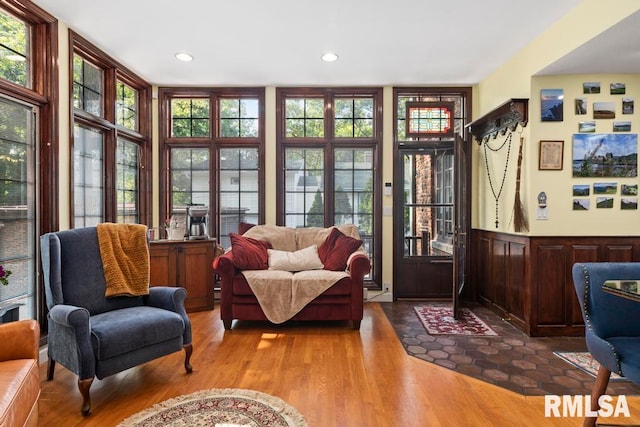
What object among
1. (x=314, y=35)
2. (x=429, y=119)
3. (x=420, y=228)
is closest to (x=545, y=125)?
(x=429, y=119)

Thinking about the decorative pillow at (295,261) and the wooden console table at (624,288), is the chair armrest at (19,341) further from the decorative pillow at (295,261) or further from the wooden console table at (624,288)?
the wooden console table at (624,288)

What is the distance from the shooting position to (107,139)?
13.2 ft

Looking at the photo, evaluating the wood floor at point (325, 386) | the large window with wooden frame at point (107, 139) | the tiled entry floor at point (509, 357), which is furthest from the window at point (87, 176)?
the tiled entry floor at point (509, 357)

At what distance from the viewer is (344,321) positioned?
397cm

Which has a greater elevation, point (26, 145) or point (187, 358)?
point (26, 145)

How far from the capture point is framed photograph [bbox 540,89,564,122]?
3.44 metres

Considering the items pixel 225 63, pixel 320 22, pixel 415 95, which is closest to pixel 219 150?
pixel 225 63

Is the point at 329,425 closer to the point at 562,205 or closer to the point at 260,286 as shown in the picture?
the point at 260,286

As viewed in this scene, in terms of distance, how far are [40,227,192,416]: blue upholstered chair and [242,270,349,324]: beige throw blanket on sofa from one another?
3.23 feet

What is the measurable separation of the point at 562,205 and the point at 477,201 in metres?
1.32

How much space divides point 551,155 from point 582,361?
178cm

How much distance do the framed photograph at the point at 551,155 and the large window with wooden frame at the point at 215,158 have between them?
10.5 ft

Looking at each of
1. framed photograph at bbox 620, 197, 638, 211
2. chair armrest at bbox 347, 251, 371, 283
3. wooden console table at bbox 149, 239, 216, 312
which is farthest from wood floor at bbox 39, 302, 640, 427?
framed photograph at bbox 620, 197, 638, 211

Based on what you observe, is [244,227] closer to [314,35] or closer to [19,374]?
[314,35]
